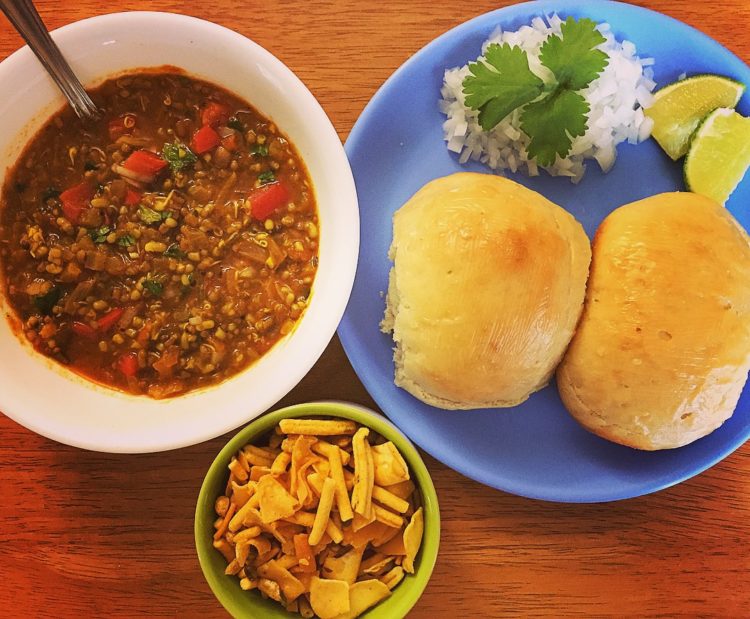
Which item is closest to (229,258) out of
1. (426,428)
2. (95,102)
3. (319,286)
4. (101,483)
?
(319,286)

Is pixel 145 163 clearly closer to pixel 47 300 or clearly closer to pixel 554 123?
pixel 47 300

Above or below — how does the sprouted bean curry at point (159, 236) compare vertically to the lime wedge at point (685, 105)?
above

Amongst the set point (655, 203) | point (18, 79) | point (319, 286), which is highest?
point (18, 79)

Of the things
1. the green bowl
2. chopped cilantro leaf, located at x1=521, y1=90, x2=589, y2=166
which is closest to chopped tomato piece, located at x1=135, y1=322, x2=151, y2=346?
the green bowl

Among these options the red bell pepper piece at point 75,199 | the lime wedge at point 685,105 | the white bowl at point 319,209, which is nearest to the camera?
the white bowl at point 319,209

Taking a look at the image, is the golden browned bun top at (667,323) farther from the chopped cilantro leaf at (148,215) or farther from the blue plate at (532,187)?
the chopped cilantro leaf at (148,215)

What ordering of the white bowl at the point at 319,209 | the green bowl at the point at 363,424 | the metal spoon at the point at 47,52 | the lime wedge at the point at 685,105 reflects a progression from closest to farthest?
the metal spoon at the point at 47,52 → the white bowl at the point at 319,209 → the green bowl at the point at 363,424 → the lime wedge at the point at 685,105

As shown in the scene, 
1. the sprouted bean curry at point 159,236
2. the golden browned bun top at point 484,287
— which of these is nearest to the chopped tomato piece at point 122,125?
the sprouted bean curry at point 159,236

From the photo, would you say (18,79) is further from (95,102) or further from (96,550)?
(96,550)
